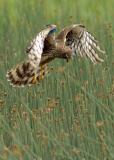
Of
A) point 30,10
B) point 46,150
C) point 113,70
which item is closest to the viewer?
point 46,150

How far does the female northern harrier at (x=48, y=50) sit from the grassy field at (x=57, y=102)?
18 cm

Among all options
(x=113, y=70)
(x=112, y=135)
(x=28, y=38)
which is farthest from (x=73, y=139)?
(x=28, y=38)

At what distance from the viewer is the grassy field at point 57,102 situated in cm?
533

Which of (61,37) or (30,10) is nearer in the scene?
(61,37)

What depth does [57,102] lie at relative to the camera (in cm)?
599

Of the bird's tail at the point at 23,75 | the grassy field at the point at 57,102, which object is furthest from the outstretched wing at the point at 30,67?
the grassy field at the point at 57,102

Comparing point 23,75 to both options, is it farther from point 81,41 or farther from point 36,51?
point 81,41

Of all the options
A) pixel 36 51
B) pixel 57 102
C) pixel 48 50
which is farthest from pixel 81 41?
pixel 36 51

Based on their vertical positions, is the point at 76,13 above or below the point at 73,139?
above

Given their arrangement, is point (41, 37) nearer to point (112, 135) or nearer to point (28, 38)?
point (112, 135)

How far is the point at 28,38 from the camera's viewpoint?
820 centimetres

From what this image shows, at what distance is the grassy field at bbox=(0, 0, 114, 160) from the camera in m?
5.33

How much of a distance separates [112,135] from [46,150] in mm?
470

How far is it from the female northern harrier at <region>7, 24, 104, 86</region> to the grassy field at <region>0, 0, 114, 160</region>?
18 cm
